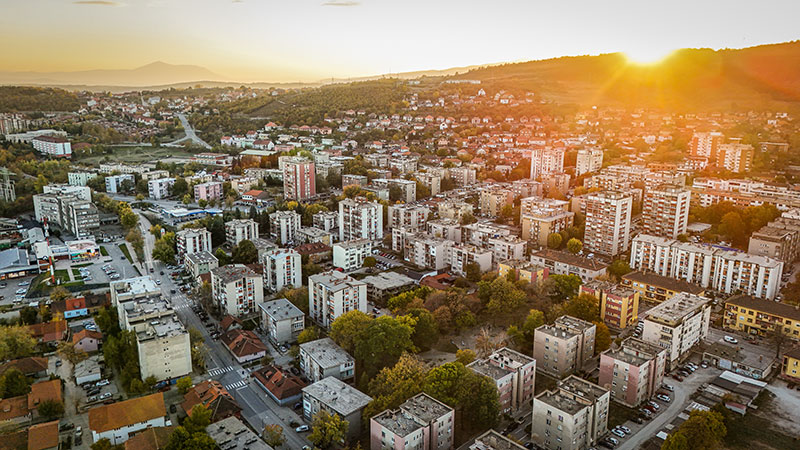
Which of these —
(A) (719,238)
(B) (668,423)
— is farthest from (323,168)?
(B) (668,423)

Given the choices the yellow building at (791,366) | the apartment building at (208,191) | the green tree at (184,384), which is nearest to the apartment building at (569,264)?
the yellow building at (791,366)

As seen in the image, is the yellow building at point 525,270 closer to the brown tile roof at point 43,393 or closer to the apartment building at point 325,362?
the apartment building at point 325,362

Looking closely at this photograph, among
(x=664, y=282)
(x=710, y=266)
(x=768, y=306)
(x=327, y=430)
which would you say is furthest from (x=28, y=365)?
(x=710, y=266)

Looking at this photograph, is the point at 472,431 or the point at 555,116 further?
the point at 555,116

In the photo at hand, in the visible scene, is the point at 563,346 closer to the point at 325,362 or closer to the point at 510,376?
the point at 510,376

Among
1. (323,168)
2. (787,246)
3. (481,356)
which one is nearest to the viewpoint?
(481,356)

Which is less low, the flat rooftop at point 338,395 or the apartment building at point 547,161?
the apartment building at point 547,161

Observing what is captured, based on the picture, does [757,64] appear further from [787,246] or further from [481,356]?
[481,356]
